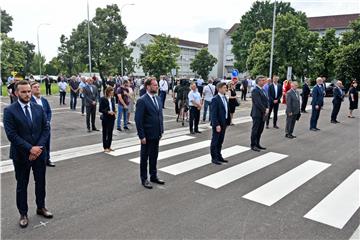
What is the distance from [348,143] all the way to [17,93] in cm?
984

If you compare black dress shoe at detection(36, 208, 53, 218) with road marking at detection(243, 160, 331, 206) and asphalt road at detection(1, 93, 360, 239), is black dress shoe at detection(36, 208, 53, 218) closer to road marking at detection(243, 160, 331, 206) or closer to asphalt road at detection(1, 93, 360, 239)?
asphalt road at detection(1, 93, 360, 239)

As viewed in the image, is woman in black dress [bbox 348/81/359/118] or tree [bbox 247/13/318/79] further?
tree [bbox 247/13/318/79]

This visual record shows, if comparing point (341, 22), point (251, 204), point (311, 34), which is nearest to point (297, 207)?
point (251, 204)

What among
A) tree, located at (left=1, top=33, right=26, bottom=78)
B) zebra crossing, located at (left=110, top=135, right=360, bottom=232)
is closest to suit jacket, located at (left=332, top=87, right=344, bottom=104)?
zebra crossing, located at (left=110, top=135, right=360, bottom=232)

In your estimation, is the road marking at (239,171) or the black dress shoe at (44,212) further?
the road marking at (239,171)

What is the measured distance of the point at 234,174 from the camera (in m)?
6.84

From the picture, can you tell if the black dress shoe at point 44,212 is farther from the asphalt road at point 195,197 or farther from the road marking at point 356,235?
the road marking at point 356,235

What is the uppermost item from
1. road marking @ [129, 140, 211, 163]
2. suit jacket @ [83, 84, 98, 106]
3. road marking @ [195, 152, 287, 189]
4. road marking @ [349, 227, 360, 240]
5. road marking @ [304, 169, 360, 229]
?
suit jacket @ [83, 84, 98, 106]

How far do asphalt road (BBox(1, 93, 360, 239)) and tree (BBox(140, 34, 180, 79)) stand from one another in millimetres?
36019

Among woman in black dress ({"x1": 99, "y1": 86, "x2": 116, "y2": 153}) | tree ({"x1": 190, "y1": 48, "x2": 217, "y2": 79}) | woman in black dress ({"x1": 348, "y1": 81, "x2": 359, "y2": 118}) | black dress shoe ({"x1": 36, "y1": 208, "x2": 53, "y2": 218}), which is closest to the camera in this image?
black dress shoe ({"x1": 36, "y1": 208, "x2": 53, "y2": 218})

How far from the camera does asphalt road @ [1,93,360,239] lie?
4.35 meters

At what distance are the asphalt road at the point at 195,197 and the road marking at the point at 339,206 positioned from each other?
0.02 meters

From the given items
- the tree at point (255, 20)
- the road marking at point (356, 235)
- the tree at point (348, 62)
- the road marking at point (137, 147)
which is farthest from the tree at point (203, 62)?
the road marking at point (356, 235)

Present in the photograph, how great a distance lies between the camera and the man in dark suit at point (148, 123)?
19.1ft
